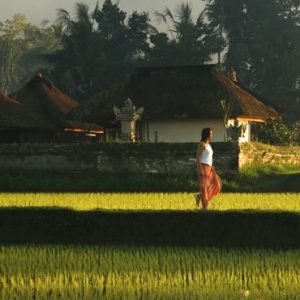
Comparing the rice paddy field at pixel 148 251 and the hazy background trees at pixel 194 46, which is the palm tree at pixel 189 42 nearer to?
the hazy background trees at pixel 194 46

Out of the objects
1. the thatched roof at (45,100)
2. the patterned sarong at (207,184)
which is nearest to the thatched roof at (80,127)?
the thatched roof at (45,100)

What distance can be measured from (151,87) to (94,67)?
54.2 ft

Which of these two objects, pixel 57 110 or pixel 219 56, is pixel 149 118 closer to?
pixel 57 110

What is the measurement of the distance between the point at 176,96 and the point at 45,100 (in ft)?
31.6

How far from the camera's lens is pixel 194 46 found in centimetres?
5103

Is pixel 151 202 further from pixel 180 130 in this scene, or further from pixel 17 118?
pixel 17 118

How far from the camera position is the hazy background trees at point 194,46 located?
4957 cm

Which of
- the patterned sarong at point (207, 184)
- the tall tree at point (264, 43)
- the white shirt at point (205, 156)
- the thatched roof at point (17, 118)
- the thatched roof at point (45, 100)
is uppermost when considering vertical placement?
the tall tree at point (264, 43)

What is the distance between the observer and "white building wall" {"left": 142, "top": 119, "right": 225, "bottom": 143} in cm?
3206

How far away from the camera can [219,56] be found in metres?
56.8

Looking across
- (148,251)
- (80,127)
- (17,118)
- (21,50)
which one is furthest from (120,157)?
(21,50)

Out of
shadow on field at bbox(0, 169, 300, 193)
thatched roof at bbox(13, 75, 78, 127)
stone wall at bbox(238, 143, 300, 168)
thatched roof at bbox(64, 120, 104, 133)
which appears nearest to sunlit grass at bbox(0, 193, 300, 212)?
shadow on field at bbox(0, 169, 300, 193)

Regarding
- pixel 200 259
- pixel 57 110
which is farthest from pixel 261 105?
pixel 200 259

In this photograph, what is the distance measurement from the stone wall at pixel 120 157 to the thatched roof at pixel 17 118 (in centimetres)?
582
